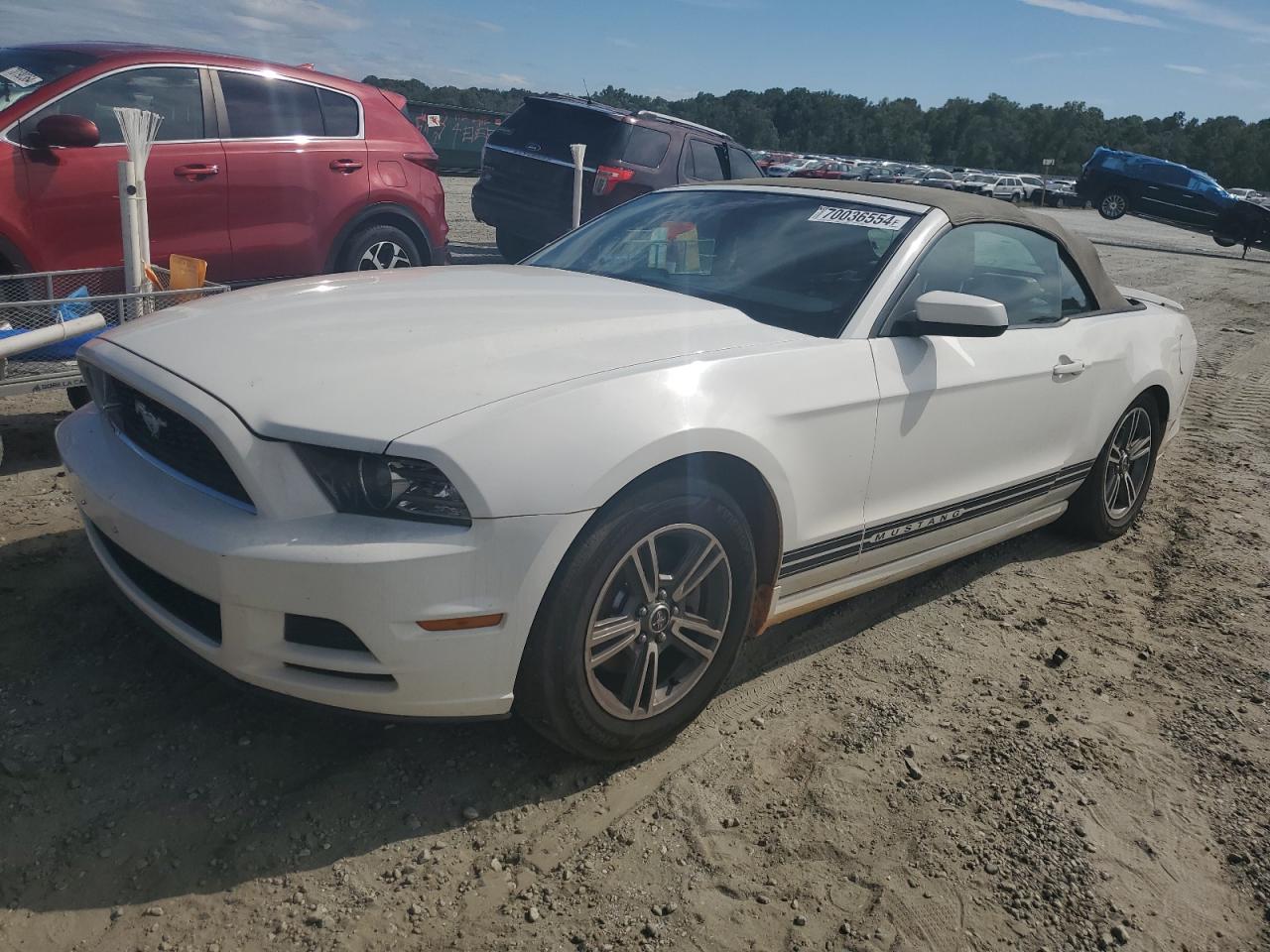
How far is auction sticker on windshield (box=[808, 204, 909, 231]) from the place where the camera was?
3479 mm

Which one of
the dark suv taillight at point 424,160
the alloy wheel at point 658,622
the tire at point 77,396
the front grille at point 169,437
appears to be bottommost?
the tire at point 77,396

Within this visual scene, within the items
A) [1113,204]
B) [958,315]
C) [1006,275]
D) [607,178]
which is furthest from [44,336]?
[1113,204]

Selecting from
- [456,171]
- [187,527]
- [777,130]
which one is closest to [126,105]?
[187,527]

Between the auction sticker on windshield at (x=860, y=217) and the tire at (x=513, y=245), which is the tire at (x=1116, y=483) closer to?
the auction sticker on windshield at (x=860, y=217)

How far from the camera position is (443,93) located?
56.5m

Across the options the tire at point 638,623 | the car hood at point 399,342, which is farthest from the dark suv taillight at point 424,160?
the tire at point 638,623

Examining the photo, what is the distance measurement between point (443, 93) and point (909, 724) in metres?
59.0

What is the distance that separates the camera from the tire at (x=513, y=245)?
10.8 metres

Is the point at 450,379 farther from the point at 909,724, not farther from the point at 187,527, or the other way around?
the point at 909,724

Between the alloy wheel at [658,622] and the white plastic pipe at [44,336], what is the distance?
2640 mm

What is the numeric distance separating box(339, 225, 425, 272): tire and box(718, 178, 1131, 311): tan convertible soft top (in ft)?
11.1

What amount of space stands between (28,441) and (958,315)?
14.3 ft

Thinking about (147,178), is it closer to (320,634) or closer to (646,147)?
(320,634)

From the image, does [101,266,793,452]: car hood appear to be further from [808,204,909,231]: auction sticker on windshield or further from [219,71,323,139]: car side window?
[219,71,323,139]: car side window
